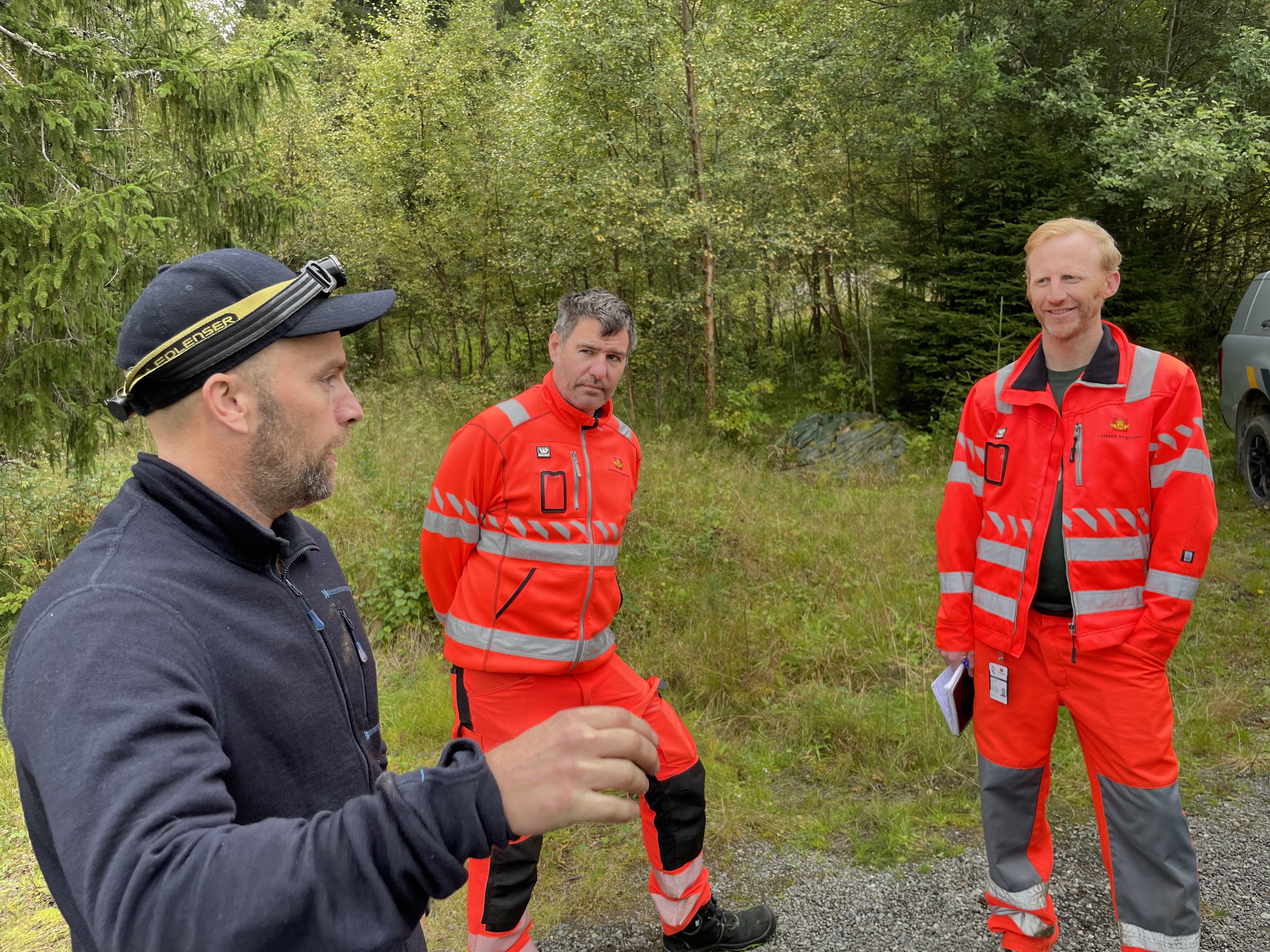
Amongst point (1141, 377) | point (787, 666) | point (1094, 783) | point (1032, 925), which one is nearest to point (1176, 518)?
point (1141, 377)

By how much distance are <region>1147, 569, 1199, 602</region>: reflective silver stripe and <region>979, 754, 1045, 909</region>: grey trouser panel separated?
0.72m

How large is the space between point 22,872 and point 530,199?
34.2ft

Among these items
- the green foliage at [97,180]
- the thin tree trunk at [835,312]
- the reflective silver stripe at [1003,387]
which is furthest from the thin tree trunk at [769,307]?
the reflective silver stripe at [1003,387]

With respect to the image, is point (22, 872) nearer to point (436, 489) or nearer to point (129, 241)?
point (436, 489)

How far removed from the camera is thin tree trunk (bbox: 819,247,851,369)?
13062 millimetres

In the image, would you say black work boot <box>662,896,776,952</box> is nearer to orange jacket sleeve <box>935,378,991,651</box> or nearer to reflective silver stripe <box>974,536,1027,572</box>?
orange jacket sleeve <box>935,378,991,651</box>

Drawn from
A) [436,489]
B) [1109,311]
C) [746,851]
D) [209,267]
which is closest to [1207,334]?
[1109,311]

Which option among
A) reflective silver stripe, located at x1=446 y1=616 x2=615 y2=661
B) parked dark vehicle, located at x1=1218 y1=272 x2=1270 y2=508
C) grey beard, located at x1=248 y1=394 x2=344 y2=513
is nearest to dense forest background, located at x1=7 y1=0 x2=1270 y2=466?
parked dark vehicle, located at x1=1218 y1=272 x2=1270 y2=508

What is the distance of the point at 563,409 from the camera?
9.59 feet

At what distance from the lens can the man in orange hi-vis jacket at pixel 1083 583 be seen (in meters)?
2.34

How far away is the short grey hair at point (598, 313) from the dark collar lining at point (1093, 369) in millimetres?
1420

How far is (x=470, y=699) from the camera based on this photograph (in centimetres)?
276

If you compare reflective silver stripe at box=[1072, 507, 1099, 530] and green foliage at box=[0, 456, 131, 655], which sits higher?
reflective silver stripe at box=[1072, 507, 1099, 530]

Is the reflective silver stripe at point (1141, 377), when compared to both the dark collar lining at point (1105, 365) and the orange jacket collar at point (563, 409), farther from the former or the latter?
the orange jacket collar at point (563, 409)
